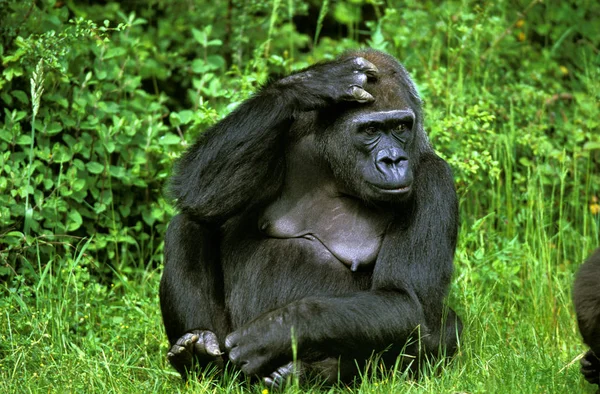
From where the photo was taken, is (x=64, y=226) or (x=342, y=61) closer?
(x=342, y=61)

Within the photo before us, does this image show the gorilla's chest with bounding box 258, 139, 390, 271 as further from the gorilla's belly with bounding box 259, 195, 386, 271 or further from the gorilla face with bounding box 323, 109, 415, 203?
the gorilla face with bounding box 323, 109, 415, 203

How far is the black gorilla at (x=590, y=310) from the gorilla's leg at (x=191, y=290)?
1.48 meters

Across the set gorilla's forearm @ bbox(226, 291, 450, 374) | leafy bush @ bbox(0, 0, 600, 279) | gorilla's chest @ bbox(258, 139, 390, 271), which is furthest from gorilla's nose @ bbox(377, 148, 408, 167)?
leafy bush @ bbox(0, 0, 600, 279)

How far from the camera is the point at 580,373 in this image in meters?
3.97

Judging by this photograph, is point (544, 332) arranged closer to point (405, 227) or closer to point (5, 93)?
point (405, 227)

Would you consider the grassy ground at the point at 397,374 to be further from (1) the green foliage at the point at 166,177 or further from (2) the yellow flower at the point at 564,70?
(2) the yellow flower at the point at 564,70

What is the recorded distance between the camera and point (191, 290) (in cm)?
410

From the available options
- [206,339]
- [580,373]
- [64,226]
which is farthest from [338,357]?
[64,226]

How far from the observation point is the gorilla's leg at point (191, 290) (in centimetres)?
404

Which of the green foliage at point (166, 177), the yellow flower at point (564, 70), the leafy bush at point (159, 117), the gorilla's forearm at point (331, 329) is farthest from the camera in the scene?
the yellow flower at point (564, 70)

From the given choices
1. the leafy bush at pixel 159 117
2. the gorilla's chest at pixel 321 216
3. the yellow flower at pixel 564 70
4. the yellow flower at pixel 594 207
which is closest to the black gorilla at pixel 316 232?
the gorilla's chest at pixel 321 216

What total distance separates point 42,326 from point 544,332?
2455 mm

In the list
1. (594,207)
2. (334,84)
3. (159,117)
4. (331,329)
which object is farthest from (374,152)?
(594,207)

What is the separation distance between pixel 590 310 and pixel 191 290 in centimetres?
166
